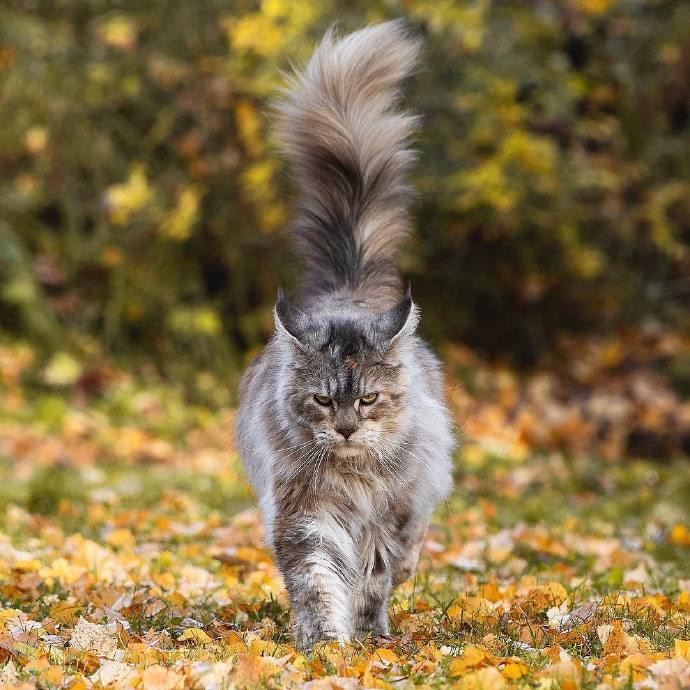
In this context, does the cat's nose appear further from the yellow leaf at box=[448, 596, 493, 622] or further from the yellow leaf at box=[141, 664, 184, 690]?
the yellow leaf at box=[141, 664, 184, 690]

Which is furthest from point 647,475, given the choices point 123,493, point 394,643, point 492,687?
point 492,687

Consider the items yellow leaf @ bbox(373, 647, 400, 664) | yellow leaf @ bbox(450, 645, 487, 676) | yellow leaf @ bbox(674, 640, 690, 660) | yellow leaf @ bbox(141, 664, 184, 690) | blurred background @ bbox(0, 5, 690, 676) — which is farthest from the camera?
blurred background @ bbox(0, 5, 690, 676)

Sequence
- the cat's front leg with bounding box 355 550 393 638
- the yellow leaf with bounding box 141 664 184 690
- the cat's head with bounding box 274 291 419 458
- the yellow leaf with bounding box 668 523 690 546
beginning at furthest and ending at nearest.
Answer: the yellow leaf with bounding box 668 523 690 546
the cat's front leg with bounding box 355 550 393 638
the cat's head with bounding box 274 291 419 458
the yellow leaf with bounding box 141 664 184 690

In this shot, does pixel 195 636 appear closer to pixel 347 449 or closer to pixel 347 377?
pixel 347 449

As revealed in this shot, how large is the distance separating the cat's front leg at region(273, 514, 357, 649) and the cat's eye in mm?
494

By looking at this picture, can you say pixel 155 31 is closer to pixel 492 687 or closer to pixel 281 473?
pixel 281 473

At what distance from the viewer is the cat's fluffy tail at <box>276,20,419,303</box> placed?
19.6 feet

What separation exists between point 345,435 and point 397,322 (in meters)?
0.53

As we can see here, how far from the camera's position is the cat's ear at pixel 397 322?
4891mm

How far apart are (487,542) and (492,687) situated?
350 cm

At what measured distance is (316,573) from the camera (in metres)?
4.77

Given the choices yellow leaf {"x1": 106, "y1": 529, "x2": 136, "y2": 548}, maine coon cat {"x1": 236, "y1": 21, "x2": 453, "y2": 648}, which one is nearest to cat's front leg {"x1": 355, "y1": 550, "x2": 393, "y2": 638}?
maine coon cat {"x1": 236, "y1": 21, "x2": 453, "y2": 648}

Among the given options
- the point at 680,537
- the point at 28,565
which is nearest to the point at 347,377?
the point at 28,565

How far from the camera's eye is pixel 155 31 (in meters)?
12.3
